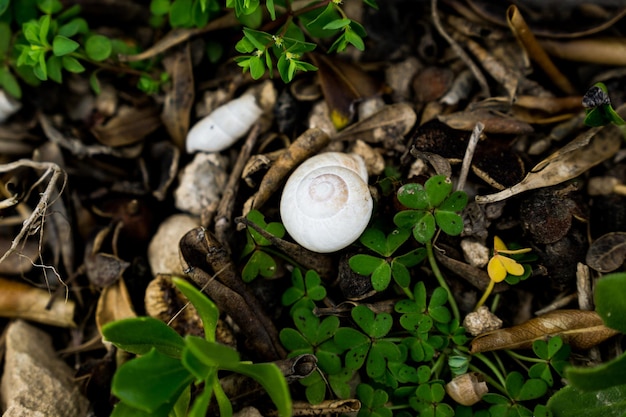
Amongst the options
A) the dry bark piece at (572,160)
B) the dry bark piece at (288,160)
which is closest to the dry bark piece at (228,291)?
the dry bark piece at (288,160)

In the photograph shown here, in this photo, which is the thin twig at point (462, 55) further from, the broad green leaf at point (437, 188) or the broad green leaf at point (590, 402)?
the broad green leaf at point (590, 402)

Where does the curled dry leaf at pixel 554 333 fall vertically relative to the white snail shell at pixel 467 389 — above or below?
above

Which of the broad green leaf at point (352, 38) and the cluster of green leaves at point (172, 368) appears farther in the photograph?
the broad green leaf at point (352, 38)

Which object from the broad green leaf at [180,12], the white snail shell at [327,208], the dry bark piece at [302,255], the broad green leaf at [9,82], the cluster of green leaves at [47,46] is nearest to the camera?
the white snail shell at [327,208]

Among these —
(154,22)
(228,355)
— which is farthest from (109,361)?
(154,22)

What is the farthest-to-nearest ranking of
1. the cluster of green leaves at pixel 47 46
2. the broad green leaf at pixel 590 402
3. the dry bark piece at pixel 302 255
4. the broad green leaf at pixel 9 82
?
the broad green leaf at pixel 9 82, the cluster of green leaves at pixel 47 46, the dry bark piece at pixel 302 255, the broad green leaf at pixel 590 402

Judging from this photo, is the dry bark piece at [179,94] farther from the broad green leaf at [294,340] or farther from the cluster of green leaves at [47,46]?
the broad green leaf at [294,340]

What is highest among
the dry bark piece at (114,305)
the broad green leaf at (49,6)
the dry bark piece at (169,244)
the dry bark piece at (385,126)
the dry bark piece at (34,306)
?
the broad green leaf at (49,6)

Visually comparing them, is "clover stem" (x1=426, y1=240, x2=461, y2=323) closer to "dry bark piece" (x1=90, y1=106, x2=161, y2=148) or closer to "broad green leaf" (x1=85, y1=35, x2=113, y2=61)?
"dry bark piece" (x1=90, y1=106, x2=161, y2=148)
